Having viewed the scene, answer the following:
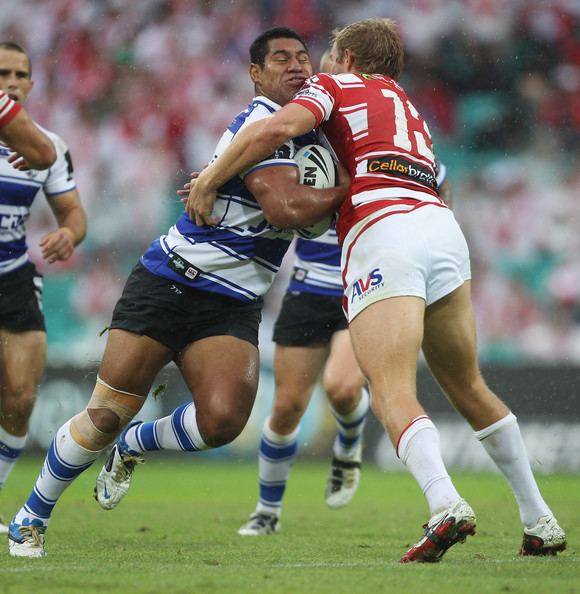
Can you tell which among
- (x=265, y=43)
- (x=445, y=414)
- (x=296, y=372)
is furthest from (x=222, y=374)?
(x=445, y=414)

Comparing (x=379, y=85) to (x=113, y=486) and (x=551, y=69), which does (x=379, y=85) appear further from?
(x=551, y=69)

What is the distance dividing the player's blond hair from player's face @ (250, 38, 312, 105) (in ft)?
0.96

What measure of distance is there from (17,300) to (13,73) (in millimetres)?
1388

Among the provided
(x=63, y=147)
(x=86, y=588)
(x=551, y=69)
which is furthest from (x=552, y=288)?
(x=86, y=588)

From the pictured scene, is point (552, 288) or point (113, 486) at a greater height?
point (113, 486)

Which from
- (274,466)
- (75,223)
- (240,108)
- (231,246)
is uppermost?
(231,246)

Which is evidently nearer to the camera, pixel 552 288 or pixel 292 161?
pixel 292 161

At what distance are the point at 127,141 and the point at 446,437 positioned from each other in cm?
587

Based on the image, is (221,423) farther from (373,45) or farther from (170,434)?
(373,45)

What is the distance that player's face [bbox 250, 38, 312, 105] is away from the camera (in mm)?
5027

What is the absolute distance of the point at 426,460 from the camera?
413 centimetres

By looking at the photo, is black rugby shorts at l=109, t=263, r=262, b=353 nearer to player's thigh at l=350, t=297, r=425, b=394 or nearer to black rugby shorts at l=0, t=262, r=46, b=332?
player's thigh at l=350, t=297, r=425, b=394

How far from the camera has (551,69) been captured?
14359 mm

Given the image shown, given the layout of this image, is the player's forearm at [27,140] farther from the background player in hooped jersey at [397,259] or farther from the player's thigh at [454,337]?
the player's thigh at [454,337]
